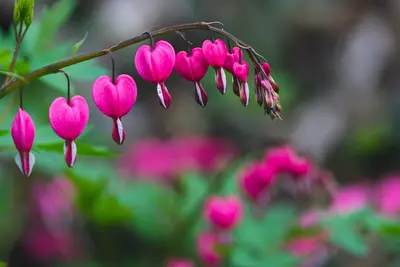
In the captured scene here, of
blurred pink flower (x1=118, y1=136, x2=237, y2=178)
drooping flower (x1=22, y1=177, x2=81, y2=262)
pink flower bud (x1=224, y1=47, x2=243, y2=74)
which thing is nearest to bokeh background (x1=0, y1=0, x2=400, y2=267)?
blurred pink flower (x1=118, y1=136, x2=237, y2=178)

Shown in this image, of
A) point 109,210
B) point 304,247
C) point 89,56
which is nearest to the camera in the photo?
point 89,56

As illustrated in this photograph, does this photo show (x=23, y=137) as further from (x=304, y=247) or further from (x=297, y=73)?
(x=297, y=73)

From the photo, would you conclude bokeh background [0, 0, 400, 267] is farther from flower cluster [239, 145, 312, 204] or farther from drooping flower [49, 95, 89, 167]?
drooping flower [49, 95, 89, 167]

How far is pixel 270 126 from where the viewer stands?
261 cm

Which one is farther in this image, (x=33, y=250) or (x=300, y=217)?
(x=33, y=250)

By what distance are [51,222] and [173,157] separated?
42cm

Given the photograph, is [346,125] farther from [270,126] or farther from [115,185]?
[115,185]

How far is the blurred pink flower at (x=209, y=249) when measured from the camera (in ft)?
4.58

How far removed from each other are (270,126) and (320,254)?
0.89 meters

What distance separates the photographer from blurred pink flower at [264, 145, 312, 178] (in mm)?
1424

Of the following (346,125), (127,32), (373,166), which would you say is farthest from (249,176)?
(127,32)

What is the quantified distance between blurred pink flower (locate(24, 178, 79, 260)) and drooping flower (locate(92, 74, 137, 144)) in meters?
1.17

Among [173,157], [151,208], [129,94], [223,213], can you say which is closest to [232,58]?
[129,94]

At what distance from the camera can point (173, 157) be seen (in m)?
2.25
